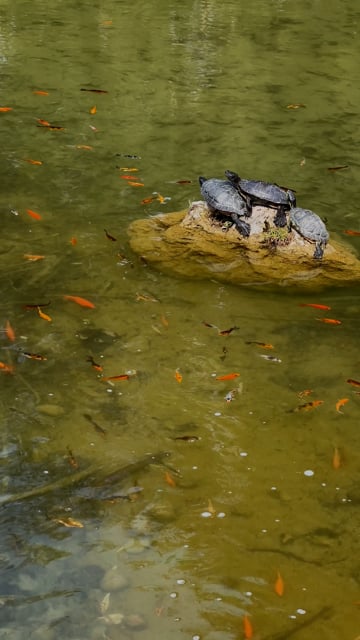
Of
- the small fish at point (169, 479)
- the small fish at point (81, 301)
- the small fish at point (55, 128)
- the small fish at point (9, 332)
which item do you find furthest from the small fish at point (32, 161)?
the small fish at point (169, 479)

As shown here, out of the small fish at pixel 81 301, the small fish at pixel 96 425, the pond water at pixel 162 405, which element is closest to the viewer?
the pond water at pixel 162 405

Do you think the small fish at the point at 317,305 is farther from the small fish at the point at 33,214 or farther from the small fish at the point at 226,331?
the small fish at the point at 33,214

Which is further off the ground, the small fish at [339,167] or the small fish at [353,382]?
→ the small fish at [339,167]

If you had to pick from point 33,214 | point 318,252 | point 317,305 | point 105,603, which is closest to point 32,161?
point 33,214

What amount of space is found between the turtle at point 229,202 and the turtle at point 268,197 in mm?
77

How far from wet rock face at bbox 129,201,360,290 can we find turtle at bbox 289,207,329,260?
0.24ft

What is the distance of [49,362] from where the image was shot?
19.2 feet

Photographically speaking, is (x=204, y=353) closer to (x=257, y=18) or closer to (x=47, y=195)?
(x=47, y=195)

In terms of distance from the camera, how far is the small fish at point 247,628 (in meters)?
3.80

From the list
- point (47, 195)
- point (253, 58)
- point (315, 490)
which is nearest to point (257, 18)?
point (253, 58)

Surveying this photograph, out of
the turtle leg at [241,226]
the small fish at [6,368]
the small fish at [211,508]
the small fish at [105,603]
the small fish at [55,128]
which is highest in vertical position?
the turtle leg at [241,226]

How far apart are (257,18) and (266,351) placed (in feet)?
45.7

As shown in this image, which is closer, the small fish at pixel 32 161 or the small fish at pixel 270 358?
the small fish at pixel 270 358

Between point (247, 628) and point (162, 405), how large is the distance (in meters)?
1.92
